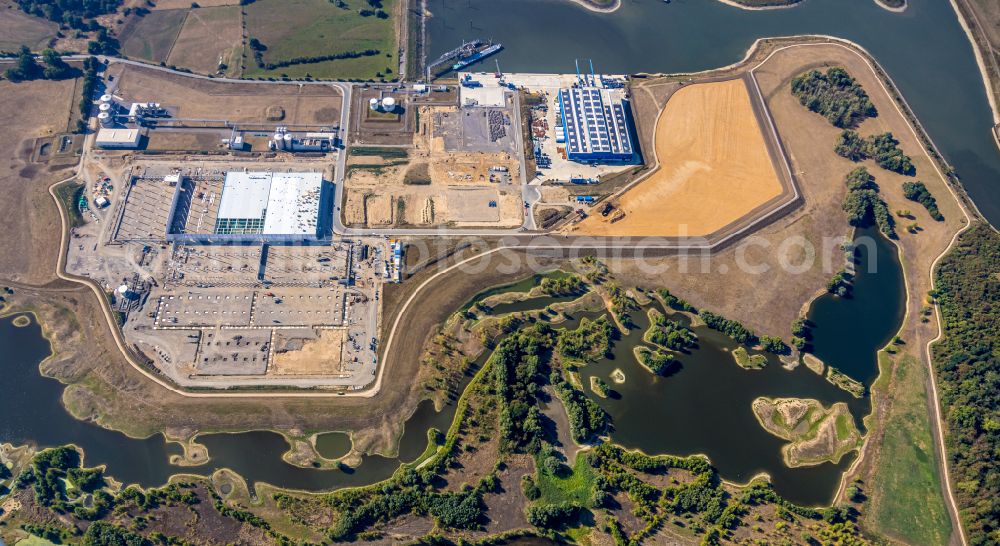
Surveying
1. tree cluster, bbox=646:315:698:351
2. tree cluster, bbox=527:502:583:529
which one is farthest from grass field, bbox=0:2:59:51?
tree cluster, bbox=646:315:698:351

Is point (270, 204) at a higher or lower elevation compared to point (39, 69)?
lower

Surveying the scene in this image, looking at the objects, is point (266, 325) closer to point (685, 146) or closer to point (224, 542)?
point (224, 542)

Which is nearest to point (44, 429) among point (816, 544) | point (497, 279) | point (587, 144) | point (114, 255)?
point (114, 255)

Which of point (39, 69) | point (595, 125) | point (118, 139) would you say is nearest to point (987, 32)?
point (595, 125)

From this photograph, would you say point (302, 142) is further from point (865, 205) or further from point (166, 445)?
point (865, 205)

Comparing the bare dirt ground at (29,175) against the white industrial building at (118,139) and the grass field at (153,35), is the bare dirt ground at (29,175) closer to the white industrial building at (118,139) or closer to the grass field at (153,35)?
the white industrial building at (118,139)

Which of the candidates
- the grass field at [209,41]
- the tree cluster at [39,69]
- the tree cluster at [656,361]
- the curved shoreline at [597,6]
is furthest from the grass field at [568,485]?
the tree cluster at [39,69]

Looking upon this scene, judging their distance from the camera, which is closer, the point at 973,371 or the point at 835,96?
the point at 973,371
